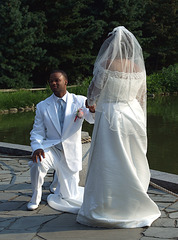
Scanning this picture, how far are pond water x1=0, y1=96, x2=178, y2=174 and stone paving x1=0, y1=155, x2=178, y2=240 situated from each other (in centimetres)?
329

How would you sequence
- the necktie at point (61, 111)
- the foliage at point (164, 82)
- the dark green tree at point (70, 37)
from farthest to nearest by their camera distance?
the dark green tree at point (70, 37) → the foliage at point (164, 82) → the necktie at point (61, 111)

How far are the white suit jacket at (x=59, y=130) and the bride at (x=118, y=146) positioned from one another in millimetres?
754

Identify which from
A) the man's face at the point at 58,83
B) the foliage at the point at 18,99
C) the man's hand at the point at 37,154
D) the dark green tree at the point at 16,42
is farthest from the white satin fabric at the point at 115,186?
the dark green tree at the point at 16,42

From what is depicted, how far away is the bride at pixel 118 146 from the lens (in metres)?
4.27

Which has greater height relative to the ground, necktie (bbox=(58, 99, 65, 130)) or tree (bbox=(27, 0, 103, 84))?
tree (bbox=(27, 0, 103, 84))

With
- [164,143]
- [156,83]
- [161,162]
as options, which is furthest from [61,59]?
[161,162]

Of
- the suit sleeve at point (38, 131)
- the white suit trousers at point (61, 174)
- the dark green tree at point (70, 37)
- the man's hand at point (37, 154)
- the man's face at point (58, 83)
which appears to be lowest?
the white suit trousers at point (61, 174)

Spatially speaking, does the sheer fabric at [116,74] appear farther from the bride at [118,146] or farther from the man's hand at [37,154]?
the man's hand at [37,154]

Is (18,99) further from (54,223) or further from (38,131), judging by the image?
(54,223)

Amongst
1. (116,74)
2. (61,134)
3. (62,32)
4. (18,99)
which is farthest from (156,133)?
(62,32)

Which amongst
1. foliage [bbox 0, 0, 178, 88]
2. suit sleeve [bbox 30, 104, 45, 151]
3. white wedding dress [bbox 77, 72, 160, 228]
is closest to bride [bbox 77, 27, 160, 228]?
white wedding dress [bbox 77, 72, 160, 228]

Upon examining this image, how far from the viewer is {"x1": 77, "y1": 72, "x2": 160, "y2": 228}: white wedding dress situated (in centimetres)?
426

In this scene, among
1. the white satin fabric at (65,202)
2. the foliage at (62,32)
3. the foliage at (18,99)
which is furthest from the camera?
the foliage at (62,32)

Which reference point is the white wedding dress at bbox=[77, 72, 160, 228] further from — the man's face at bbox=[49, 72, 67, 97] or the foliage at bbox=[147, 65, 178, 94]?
the foliage at bbox=[147, 65, 178, 94]
